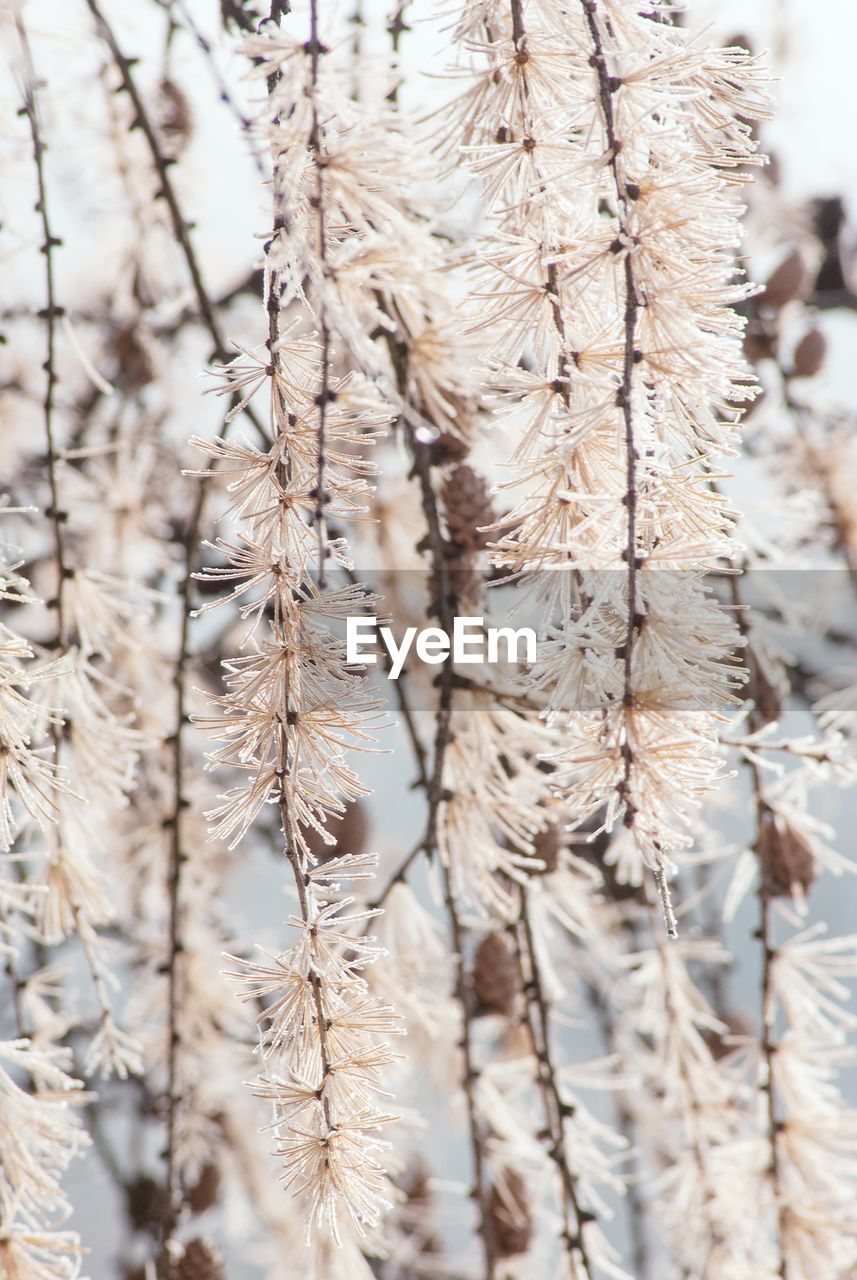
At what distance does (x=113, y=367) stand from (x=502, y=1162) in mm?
716

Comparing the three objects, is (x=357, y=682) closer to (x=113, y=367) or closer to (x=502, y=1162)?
(x=502, y=1162)

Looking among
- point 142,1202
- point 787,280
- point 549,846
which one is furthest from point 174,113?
point 142,1202

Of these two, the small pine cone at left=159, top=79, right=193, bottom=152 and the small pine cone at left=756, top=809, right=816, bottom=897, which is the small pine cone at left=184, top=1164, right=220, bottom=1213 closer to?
the small pine cone at left=756, top=809, right=816, bottom=897

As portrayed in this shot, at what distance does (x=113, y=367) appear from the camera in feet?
3.28

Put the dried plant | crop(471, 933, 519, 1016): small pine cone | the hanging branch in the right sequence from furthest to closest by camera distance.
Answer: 1. crop(471, 933, 519, 1016): small pine cone
2. the hanging branch
3. the dried plant

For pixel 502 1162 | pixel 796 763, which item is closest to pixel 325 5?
pixel 502 1162

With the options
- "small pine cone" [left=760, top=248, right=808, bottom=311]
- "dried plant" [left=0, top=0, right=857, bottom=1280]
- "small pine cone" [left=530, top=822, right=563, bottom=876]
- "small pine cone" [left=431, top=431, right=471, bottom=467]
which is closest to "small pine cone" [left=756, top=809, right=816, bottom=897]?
"dried plant" [left=0, top=0, right=857, bottom=1280]

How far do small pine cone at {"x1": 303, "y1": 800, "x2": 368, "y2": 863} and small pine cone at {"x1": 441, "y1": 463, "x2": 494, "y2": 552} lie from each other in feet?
0.52

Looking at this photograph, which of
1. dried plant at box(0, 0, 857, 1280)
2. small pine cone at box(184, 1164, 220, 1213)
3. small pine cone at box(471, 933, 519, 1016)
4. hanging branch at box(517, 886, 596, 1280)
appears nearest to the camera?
dried plant at box(0, 0, 857, 1280)

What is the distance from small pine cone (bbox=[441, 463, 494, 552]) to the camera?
0.47m

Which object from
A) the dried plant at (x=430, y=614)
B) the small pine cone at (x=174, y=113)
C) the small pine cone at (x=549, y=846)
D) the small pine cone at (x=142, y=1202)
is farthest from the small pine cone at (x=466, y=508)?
the small pine cone at (x=142, y=1202)

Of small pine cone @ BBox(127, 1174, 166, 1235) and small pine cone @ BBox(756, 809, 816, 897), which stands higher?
small pine cone @ BBox(756, 809, 816, 897)

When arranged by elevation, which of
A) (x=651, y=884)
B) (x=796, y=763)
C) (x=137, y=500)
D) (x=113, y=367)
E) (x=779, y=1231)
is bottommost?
(x=779, y=1231)

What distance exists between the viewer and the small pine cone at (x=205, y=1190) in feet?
2.59
